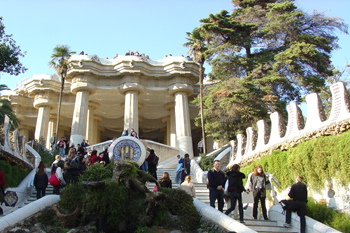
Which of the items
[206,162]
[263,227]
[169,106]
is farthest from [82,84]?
[263,227]

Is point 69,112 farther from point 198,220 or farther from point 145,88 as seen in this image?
point 198,220

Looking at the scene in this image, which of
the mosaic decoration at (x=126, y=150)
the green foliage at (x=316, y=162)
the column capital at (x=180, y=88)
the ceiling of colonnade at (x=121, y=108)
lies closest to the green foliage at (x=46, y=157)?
the mosaic decoration at (x=126, y=150)

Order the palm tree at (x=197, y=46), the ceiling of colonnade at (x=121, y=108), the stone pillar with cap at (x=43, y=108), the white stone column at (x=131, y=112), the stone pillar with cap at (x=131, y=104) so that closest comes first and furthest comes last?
1. the palm tree at (x=197, y=46)
2. the white stone column at (x=131, y=112)
3. the stone pillar with cap at (x=131, y=104)
4. the stone pillar with cap at (x=43, y=108)
5. the ceiling of colonnade at (x=121, y=108)

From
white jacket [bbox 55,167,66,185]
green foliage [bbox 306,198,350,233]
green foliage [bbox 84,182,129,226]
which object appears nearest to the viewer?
green foliage [bbox 84,182,129,226]

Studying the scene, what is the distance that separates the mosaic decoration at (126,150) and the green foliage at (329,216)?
6.55m

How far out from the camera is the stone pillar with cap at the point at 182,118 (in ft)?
94.0

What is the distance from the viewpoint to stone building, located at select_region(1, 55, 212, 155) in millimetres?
29531

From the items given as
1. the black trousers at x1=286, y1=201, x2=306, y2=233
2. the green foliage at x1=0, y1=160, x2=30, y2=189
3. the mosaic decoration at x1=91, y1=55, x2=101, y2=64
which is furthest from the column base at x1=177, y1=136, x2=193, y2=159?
the black trousers at x1=286, y1=201, x2=306, y2=233

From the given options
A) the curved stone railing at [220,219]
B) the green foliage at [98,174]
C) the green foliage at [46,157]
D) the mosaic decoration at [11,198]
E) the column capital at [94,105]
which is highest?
the column capital at [94,105]

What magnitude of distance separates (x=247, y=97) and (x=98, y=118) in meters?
20.7

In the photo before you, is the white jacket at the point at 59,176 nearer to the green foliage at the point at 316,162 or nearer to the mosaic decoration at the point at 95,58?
the green foliage at the point at 316,162

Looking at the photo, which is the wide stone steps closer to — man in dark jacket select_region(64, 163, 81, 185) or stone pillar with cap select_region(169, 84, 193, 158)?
man in dark jacket select_region(64, 163, 81, 185)

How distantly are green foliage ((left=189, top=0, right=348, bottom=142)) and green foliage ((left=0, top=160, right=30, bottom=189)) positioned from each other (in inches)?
455

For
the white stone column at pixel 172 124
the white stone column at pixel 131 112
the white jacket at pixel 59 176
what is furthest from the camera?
the white stone column at pixel 172 124
